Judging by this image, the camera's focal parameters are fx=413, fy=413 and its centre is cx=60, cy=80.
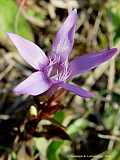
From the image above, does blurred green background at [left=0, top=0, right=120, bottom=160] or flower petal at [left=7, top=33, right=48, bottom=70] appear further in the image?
blurred green background at [left=0, top=0, right=120, bottom=160]

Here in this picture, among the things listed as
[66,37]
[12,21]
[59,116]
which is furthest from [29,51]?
[12,21]

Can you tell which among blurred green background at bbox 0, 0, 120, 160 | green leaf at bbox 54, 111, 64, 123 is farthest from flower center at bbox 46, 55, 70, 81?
green leaf at bbox 54, 111, 64, 123

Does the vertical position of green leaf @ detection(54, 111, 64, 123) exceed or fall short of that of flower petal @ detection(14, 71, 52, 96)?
it falls short

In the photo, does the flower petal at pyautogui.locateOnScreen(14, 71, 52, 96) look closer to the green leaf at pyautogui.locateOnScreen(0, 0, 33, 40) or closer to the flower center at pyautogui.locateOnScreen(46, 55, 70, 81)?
the flower center at pyautogui.locateOnScreen(46, 55, 70, 81)

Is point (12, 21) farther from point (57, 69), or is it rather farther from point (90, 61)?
point (90, 61)

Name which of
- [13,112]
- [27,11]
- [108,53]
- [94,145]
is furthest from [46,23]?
[108,53]

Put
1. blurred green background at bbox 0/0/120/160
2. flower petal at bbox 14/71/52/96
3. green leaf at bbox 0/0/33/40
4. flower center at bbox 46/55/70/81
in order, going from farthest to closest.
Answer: green leaf at bbox 0/0/33/40 < blurred green background at bbox 0/0/120/160 < flower center at bbox 46/55/70/81 < flower petal at bbox 14/71/52/96

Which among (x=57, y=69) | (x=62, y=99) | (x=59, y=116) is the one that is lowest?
(x=59, y=116)
